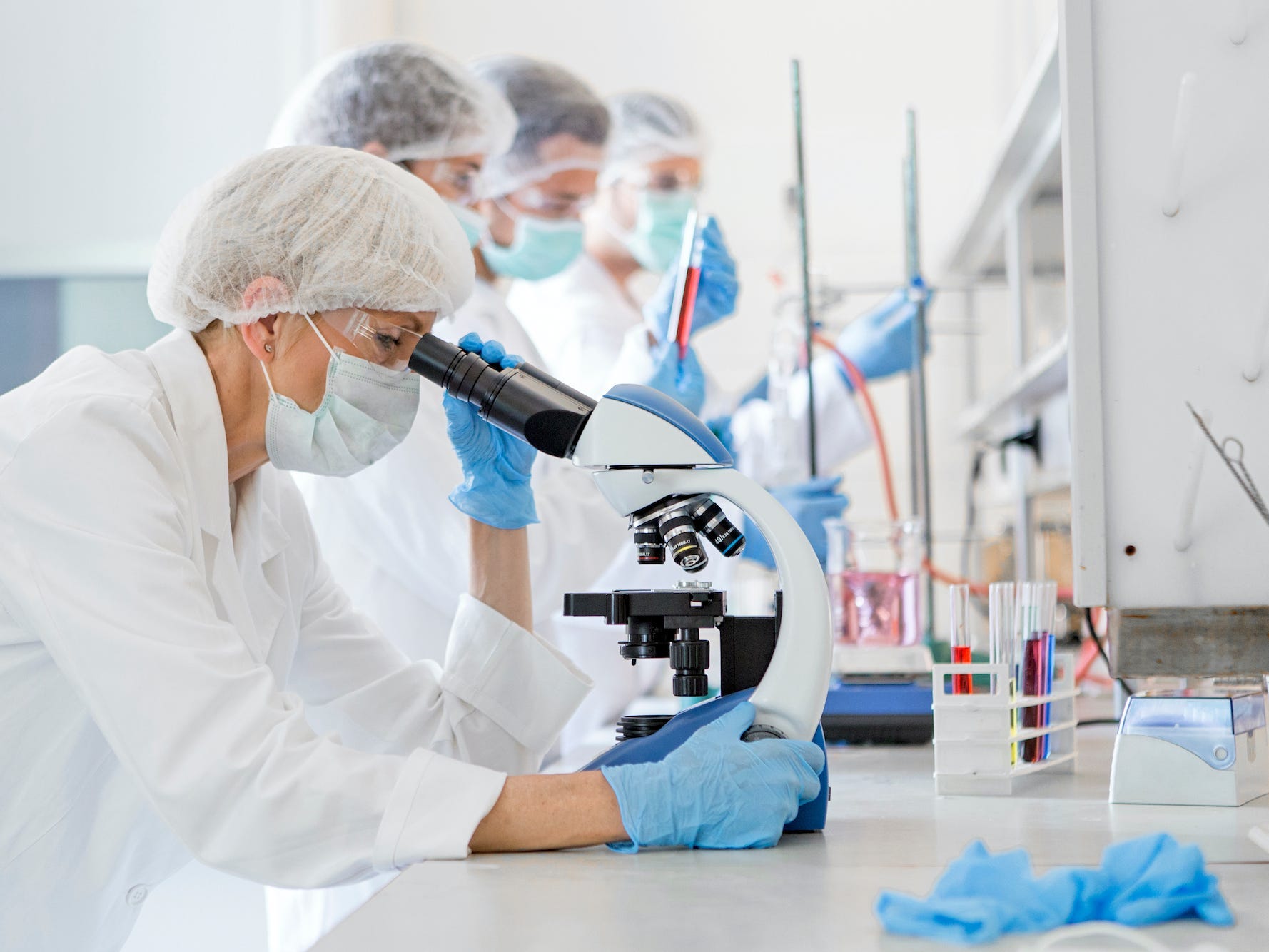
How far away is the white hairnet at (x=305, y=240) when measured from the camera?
3.95 feet

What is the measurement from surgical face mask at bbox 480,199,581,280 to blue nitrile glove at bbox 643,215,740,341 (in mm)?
252

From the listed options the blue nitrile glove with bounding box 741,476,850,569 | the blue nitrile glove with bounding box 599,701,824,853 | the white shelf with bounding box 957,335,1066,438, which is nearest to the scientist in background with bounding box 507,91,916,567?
the blue nitrile glove with bounding box 741,476,850,569

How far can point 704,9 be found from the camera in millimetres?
4477

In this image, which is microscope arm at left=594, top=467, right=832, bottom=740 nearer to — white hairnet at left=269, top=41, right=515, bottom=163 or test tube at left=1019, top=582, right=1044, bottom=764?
test tube at left=1019, top=582, right=1044, bottom=764

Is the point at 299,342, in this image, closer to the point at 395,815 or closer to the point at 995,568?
the point at 395,815

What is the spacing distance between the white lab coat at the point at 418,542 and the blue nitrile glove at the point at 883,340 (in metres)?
1.23

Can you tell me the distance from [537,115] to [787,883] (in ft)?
6.34

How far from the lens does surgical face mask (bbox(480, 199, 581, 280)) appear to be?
8.27ft

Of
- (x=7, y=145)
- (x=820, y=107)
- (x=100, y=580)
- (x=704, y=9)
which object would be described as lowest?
(x=100, y=580)

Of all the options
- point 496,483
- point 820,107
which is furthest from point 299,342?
point 820,107

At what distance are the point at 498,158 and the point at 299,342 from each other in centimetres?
134

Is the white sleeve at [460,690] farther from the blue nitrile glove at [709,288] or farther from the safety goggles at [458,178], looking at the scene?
the blue nitrile glove at [709,288]

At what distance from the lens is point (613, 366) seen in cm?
283

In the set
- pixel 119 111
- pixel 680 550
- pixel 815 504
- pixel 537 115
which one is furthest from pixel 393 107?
Answer: pixel 119 111
